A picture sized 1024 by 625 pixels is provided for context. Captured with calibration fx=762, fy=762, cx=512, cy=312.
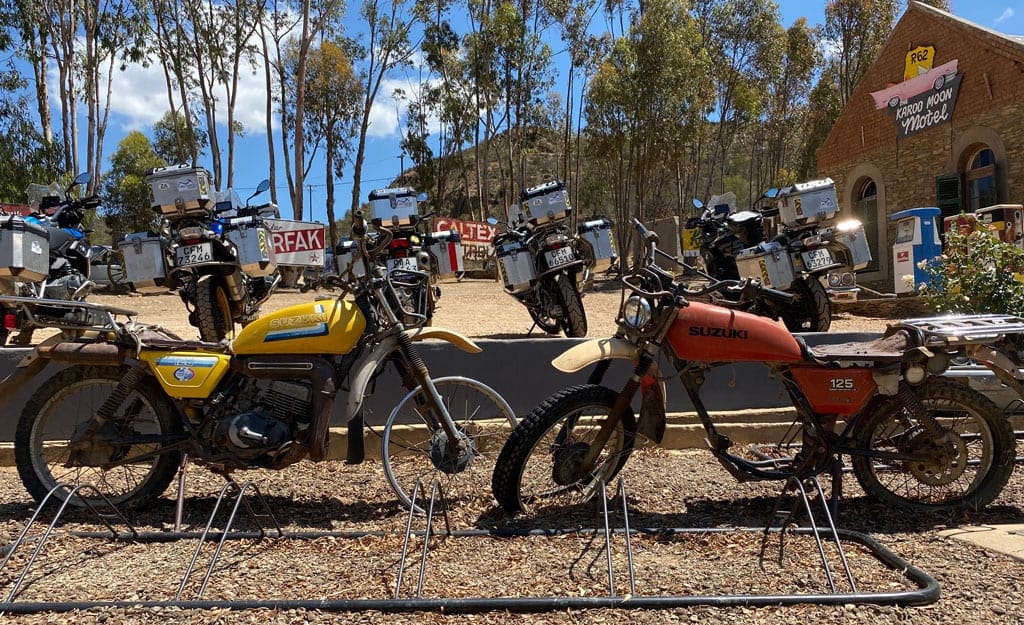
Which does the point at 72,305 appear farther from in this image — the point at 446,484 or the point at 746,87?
the point at 746,87

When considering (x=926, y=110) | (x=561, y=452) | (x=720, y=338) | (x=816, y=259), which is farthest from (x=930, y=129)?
Answer: (x=561, y=452)

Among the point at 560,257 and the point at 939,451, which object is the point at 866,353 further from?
the point at 560,257

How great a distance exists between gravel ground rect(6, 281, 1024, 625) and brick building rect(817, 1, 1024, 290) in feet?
42.7

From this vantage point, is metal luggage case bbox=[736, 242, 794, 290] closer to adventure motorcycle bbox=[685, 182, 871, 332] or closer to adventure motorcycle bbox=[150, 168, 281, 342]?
adventure motorcycle bbox=[685, 182, 871, 332]

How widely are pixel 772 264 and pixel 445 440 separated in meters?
4.28

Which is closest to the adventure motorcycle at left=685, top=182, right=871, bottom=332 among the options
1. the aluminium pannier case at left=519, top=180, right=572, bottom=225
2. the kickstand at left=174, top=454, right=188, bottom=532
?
the aluminium pannier case at left=519, top=180, right=572, bottom=225

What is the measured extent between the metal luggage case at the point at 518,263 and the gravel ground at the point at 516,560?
3.52 m

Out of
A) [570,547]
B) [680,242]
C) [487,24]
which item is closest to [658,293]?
[570,547]

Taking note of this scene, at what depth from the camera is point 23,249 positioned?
591cm

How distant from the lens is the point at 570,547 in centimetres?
302

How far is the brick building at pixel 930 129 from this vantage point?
1420 centimetres

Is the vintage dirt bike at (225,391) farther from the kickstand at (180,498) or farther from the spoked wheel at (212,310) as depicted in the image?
the spoked wheel at (212,310)

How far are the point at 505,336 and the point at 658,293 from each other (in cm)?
479

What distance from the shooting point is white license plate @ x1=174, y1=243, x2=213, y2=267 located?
6477 millimetres
